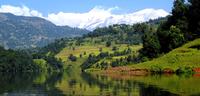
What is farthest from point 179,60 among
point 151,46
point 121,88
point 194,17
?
point 151,46

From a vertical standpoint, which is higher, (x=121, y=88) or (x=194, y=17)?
(x=194, y=17)

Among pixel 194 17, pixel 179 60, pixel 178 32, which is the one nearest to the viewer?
pixel 179 60

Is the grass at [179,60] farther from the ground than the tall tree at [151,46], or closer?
closer

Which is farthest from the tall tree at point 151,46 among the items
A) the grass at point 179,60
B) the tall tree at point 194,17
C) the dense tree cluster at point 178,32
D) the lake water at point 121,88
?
the lake water at point 121,88

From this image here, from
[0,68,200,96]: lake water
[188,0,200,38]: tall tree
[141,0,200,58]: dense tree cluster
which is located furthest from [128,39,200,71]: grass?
[188,0,200,38]: tall tree

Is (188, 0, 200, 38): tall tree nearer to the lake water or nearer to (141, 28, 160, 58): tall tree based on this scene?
(141, 28, 160, 58): tall tree

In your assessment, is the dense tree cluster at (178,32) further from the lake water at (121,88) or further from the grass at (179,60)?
the lake water at (121,88)

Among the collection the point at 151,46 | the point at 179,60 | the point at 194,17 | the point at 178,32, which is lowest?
the point at 179,60

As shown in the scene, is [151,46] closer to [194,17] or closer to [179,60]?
[194,17]

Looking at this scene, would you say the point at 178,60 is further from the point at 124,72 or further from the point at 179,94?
the point at 179,94

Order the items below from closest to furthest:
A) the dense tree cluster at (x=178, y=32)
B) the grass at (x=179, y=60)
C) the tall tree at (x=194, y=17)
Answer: the grass at (x=179, y=60)
the dense tree cluster at (x=178, y=32)
the tall tree at (x=194, y=17)

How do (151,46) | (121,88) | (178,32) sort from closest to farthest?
(121,88) < (178,32) < (151,46)

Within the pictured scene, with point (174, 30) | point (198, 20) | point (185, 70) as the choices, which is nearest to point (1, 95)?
point (185, 70)

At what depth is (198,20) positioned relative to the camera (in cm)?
18500
